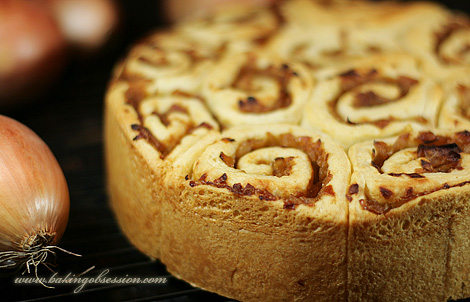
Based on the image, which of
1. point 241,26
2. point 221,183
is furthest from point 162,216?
point 241,26

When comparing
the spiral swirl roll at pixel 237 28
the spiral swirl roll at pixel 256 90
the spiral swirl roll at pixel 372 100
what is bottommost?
the spiral swirl roll at pixel 372 100

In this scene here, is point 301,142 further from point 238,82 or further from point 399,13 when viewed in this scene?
point 399,13

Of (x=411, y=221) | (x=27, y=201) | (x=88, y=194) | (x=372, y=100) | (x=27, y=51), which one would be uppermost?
(x=27, y=51)

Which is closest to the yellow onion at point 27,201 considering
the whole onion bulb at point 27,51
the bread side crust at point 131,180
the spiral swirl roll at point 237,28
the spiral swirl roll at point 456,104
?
the bread side crust at point 131,180

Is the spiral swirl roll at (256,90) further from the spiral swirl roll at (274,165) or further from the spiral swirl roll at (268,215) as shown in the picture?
the spiral swirl roll at (268,215)

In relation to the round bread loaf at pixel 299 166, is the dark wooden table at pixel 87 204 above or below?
below

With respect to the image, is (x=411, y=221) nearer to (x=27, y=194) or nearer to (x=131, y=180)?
(x=131, y=180)

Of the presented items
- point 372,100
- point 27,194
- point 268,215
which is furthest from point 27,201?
point 372,100
